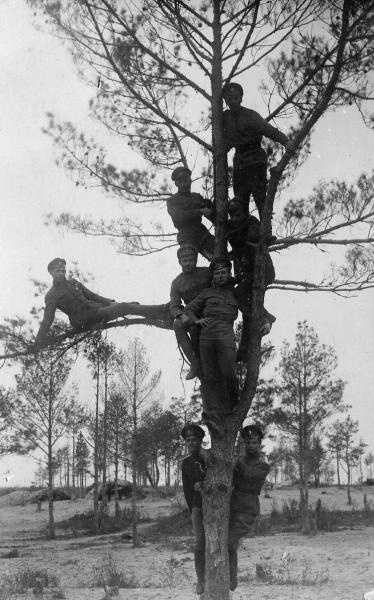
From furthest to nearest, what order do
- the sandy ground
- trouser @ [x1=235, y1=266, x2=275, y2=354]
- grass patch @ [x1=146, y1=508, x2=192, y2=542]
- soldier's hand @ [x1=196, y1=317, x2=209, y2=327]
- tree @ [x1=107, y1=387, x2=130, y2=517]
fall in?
tree @ [x1=107, y1=387, x2=130, y2=517]
grass patch @ [x1=146, y1=508, x2=192, y2=542]
the sandy ground
trouser @ [x1=235, y1=266, x2=275, y2=354]
soldier's hand @ [x1=196, y1=317, x2=209, y2=327]

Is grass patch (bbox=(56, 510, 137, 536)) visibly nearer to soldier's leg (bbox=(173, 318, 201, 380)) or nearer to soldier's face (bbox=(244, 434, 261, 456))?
soldier's face (bbox=(244, 434, 261, 456))

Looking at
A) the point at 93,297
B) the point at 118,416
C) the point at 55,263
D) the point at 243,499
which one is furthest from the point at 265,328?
the point at 118,416

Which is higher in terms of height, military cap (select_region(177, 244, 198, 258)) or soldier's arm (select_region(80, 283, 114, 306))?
military cap (select_region(177, 244, 198, 258))

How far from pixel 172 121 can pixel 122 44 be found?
37.1 inches

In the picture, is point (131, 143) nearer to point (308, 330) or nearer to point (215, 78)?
point (215, 78)

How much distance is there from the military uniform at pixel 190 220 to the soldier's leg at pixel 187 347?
1.18 m

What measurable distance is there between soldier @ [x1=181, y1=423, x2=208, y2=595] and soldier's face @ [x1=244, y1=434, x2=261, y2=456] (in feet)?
1.42

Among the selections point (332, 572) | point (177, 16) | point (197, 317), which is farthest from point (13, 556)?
point (177, 16)

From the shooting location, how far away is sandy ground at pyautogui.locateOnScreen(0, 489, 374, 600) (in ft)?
30.8

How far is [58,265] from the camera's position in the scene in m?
6.35

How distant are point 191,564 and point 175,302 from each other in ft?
37.5

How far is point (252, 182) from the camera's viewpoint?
224 inches

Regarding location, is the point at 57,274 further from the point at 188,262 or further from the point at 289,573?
the point at 289,573

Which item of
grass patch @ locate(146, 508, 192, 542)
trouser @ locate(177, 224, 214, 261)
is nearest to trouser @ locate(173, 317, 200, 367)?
trouser @ locate(177, 224, 214, 261)
